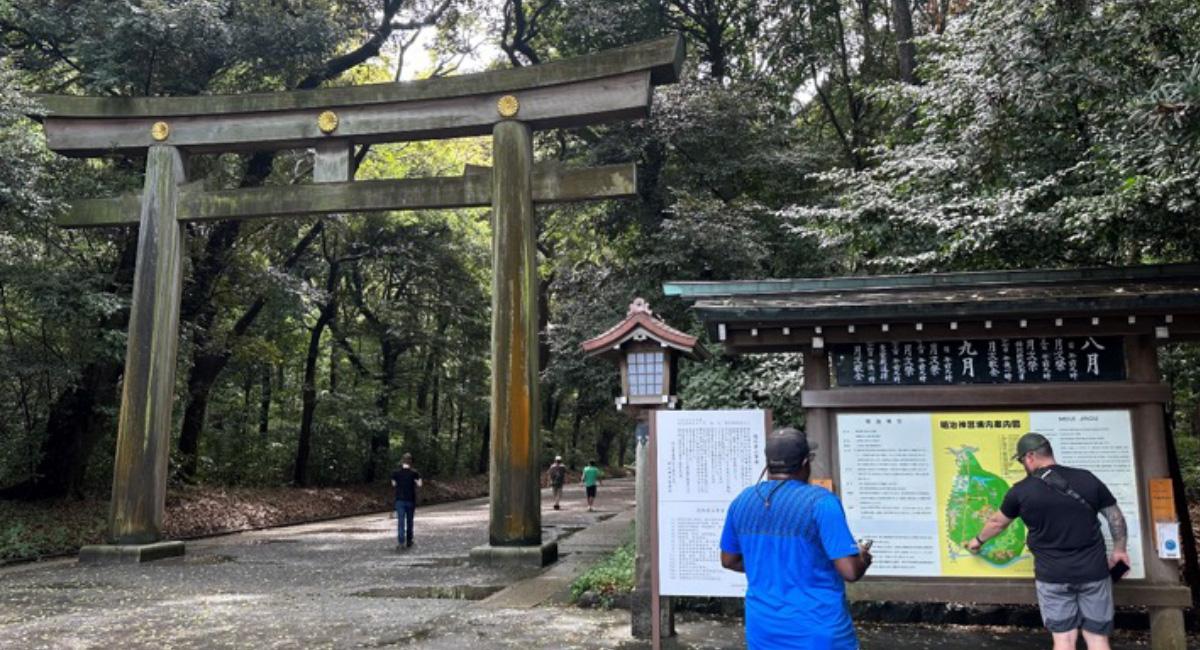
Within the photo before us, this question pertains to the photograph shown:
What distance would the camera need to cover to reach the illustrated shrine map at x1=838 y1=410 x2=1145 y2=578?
20.4 feet

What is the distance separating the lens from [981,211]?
29.6ft

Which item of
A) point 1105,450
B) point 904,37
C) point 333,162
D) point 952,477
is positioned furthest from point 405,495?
point 904,37

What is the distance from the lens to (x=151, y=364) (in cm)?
1204

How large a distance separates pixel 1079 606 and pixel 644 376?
377 centimetres

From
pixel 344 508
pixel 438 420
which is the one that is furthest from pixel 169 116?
pixel 438 420

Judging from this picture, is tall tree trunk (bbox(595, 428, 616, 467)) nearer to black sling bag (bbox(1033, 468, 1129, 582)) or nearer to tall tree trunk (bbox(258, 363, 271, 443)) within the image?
tall tree trunk (bbox(258, 363, 271, 443))

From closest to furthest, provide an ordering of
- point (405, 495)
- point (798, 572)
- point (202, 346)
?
point (798, 572) → point (405, 495) → point (202, 346)

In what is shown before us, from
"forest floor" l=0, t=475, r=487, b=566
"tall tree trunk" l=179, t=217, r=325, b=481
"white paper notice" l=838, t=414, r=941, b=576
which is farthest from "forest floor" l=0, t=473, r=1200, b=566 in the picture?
"white paper notice" l=838, t=414, r=941, b=576

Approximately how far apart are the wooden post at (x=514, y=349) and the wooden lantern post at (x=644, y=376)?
3.62m

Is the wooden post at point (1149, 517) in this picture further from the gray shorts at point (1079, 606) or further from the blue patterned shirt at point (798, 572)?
the blue patterned shirt at point (798, 572)

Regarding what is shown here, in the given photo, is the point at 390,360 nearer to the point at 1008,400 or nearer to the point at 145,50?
the point at 145,50

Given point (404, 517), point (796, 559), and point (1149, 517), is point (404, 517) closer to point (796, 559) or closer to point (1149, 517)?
point (1149, 517)

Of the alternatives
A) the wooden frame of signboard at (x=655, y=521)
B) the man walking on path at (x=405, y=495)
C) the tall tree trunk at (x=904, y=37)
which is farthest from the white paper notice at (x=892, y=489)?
the tall tree trunk at (x=904, y=37)

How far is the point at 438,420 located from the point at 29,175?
24070mm
